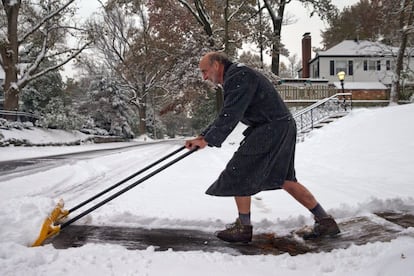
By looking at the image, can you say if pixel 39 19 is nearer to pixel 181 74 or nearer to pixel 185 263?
pixel 181 74

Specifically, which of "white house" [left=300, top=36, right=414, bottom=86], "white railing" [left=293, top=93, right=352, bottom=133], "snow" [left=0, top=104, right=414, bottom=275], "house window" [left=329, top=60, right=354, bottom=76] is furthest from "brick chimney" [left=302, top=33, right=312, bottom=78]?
"snow" [left=0, top=104, right=414, bottom=275]

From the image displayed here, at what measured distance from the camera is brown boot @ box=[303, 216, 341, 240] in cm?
282

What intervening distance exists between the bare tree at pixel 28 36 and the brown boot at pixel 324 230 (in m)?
20.0

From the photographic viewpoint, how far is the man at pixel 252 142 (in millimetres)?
2672

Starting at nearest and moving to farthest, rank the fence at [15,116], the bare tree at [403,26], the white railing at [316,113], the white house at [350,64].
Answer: the white railing at [316,113] < the bare tree at [403,26] < the fence at [15,116] < the white house at [350,64]

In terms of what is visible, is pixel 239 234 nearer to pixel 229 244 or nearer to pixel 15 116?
pixel 229 244

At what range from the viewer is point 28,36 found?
20.5 m

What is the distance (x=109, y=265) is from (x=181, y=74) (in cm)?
1506

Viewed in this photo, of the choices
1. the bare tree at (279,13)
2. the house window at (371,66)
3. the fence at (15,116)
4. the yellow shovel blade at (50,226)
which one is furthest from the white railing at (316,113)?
the house window at (371,66)

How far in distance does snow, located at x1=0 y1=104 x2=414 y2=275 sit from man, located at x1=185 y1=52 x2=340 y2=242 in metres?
0.40

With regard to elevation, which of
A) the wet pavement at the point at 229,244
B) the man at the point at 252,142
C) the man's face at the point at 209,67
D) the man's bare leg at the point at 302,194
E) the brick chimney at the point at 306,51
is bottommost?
the wet pavement at the point at 229,244

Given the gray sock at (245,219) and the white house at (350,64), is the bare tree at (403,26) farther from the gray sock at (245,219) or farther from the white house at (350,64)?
the gray sock at (245,219)

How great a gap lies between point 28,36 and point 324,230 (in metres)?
22.5

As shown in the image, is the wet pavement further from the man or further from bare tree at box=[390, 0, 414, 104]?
bare tree at box=[390, 0, 414, 104]
